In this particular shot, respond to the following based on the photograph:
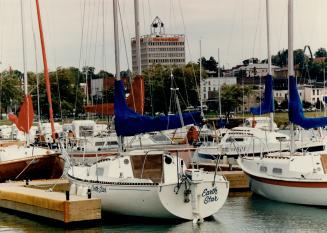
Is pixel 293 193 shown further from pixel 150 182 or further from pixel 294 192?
pixel 150 182

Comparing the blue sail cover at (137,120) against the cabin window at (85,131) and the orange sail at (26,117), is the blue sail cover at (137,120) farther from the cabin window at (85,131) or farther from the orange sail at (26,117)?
the cabin window at (85,131)

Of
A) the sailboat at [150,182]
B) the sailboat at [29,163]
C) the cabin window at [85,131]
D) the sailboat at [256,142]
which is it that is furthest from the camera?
the cabin window at [85,131]

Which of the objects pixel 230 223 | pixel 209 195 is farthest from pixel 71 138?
pixel 209 195

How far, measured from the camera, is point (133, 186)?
29188 millimetres

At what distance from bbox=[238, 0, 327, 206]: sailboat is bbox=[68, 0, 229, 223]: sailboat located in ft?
15.5

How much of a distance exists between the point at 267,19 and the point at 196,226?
84.5ft

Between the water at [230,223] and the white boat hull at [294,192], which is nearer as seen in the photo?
the water at [230,223]

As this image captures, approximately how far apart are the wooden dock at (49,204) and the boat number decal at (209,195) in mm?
3592

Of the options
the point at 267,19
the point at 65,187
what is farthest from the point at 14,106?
the point at 65,187

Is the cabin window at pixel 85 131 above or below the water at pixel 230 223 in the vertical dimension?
above

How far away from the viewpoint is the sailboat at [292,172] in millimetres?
33062

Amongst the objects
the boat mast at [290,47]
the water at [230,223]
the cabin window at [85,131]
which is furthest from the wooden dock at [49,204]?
the cabin window at [85,131]

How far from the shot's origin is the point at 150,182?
2880cm

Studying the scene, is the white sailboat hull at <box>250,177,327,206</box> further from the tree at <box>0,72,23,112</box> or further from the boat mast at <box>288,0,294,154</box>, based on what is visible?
the tree at <box>0,72,23,112</box>
